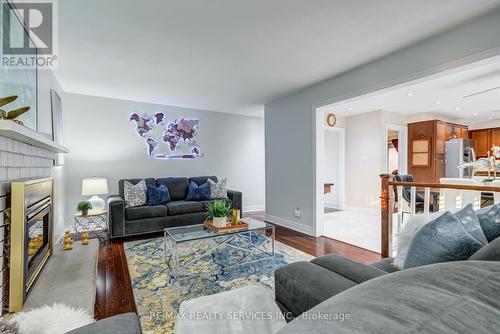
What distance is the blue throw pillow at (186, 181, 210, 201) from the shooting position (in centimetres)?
467

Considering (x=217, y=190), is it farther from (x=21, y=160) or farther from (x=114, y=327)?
(x=114, y=327)

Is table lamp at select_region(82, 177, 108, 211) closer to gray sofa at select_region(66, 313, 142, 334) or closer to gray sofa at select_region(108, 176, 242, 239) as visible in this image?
gray sofa at select_region(108, 176, 242, 239)

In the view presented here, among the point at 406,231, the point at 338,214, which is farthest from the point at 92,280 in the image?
the point at 338,214

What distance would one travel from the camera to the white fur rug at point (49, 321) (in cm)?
121

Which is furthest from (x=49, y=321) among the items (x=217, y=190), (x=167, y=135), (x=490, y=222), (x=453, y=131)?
(x=453, y=131)

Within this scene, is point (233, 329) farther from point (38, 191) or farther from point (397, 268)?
point (38, 191)

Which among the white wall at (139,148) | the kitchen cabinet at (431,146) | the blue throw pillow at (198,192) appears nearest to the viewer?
the white wall at (139,148)

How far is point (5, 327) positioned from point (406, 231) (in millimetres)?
2233

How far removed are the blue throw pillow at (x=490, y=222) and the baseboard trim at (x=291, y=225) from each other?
9.17 feet

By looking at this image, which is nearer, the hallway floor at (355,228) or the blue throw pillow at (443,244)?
the blue throw pillow at (443,244)

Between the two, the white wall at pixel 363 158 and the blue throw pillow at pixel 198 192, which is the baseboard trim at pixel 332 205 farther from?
the blue throw pillow at pixel 198 192

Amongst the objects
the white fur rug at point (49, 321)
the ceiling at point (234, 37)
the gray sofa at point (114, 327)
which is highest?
the ceiling at point (234, 37)

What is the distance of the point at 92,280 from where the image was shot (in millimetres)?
2277

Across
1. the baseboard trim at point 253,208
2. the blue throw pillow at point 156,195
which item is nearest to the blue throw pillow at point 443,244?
the blue throw pillow at point 156,195
